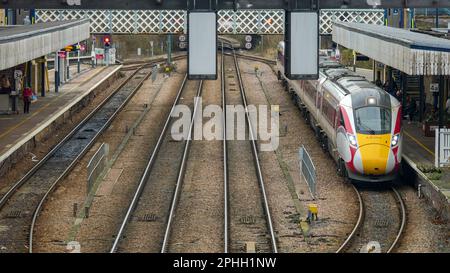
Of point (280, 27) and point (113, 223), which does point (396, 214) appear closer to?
point (113, 223)

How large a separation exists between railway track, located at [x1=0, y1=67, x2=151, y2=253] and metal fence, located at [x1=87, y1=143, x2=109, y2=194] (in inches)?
34.9

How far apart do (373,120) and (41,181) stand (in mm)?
8702

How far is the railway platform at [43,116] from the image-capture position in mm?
27891

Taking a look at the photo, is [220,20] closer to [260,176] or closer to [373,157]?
[260,176]

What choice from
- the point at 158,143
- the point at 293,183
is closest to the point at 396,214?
the point at 293,183

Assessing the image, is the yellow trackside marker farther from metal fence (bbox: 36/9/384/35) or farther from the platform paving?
metal fence (bbox: 36/9/384/35)

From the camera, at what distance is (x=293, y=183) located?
988 inches

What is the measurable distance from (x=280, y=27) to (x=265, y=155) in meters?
20.3

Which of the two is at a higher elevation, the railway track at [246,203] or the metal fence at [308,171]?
the metal fence at [308,171]

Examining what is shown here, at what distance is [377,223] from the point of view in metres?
20.3

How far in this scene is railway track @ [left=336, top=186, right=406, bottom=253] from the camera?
1806 cm

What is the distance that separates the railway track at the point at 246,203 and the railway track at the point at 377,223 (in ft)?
5.32

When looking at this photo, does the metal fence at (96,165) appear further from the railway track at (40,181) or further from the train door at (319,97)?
the train door at (319,97)

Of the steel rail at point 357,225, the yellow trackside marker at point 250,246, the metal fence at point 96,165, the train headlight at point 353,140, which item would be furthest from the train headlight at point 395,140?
the metal fence at point 96,165
